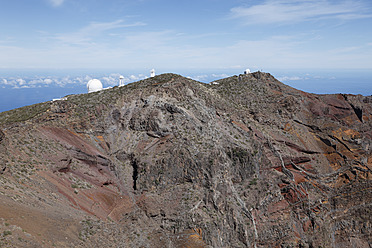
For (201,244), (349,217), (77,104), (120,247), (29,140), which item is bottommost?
(349,217)

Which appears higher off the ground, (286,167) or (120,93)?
(120,93)

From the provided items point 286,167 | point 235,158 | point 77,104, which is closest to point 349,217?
point 286,167

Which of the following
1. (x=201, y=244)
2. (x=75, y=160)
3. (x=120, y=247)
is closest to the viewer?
(x=120, y=247)

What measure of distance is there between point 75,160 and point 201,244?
19.6 metres

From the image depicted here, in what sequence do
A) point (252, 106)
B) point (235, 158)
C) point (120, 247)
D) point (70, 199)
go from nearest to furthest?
point (120, 247) < point (70, 199) < point (235, 158) < point (252, 106)

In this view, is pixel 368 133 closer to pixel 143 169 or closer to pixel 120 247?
pixel 143 169

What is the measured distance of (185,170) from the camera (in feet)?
114

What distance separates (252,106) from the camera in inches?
2024

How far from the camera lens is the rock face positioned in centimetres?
2631

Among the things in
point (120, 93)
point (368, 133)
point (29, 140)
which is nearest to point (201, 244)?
point (29, 140)

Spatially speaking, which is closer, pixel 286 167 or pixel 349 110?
pixel 286 167

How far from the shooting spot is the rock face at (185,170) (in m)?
26.3

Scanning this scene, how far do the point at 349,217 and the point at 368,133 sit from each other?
20.0 metres

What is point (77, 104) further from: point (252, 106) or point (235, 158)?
point (252, 106)
